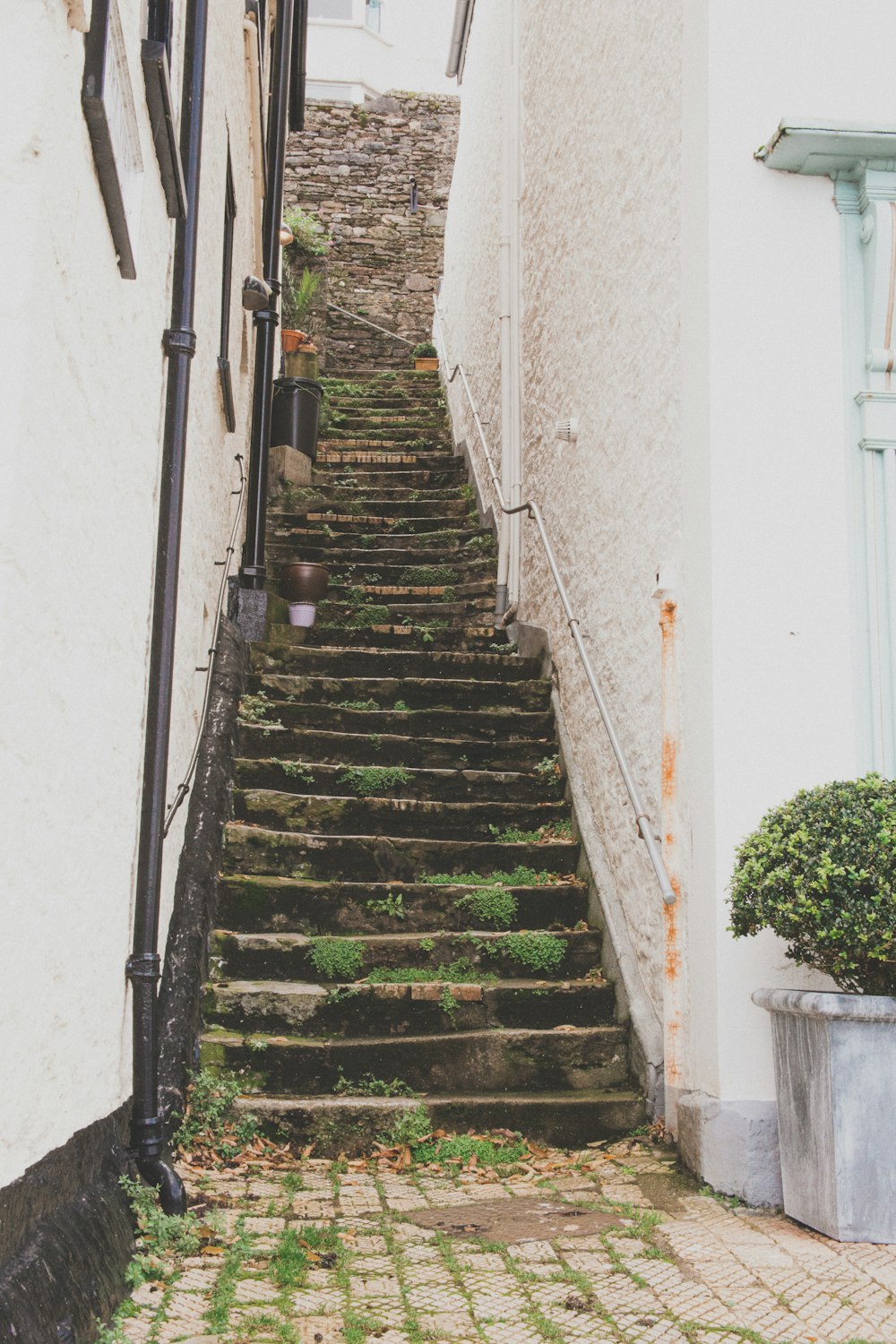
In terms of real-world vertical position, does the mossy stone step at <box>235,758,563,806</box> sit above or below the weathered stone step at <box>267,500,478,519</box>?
below

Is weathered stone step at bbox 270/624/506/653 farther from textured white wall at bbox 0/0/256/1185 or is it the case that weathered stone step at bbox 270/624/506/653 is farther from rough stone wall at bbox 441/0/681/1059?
textured white wall at bbox 0/0/256/1185

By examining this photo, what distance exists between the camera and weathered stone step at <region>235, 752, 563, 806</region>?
579 cm

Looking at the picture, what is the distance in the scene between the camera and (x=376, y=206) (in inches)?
661

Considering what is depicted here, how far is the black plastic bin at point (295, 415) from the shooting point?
32.7 ft

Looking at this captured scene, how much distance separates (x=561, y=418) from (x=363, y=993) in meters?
3.61

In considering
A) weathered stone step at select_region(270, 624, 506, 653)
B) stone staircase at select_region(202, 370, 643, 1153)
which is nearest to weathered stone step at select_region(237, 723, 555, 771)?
stone staircase at select_region(202, 370, 643, 1153)

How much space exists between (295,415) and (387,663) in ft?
12.2

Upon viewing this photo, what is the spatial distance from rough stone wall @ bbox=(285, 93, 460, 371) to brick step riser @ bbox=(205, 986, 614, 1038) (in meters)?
11.6

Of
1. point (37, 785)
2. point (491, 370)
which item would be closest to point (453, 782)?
point (37, 785)

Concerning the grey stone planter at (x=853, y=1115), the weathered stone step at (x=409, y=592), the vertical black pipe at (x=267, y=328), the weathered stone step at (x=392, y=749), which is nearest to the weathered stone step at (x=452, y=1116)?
the grey stone planter at (x=853, y=1115)

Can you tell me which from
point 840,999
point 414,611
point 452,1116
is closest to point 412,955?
point 452,1116

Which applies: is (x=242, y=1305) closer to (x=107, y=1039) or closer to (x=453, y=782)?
(x=107, y=1039)

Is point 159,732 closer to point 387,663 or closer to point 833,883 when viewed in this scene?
point 833,883

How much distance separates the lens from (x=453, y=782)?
600 cm
